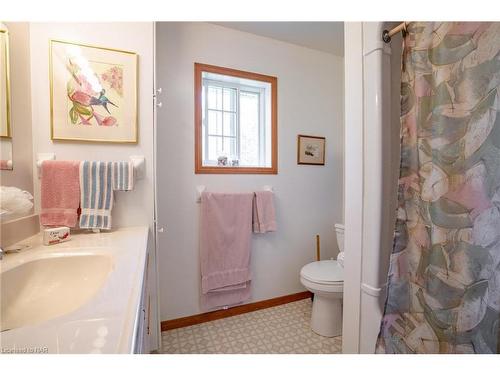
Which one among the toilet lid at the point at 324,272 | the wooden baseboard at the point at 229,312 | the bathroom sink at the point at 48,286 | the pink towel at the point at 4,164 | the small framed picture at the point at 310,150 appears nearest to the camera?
the bathroom sink at the point at 48,286

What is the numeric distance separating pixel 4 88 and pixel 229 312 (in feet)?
6.21

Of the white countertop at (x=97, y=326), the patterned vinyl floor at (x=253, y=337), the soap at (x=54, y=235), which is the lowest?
the patterned vinyl floor at (x=253, y=337)

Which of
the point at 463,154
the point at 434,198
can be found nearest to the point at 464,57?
the point at 463,154

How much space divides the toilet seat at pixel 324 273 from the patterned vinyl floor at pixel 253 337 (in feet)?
1.33

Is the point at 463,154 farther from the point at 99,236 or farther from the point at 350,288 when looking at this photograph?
the point at 99,236

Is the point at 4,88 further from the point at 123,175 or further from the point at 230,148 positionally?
the point at 230,148

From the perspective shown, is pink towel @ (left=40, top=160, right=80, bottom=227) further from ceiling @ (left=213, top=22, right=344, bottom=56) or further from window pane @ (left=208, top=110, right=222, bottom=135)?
ceiling @ (left=213, top=22, right=344, bottom=56)

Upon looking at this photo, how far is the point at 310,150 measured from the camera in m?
2.13

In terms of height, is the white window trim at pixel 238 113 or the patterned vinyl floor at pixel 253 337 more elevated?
the white window trim at pixel 238 113

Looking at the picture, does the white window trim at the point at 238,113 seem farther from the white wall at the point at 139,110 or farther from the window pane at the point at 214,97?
the white wall at the point at 139,110

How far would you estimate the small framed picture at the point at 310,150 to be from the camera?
2080 millimetres

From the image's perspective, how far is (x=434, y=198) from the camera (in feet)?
2.66

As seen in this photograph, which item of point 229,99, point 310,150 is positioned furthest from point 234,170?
point 310,150

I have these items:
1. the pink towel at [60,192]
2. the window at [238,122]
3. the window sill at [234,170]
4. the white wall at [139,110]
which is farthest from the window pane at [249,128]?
the pink towel at [60,192]
